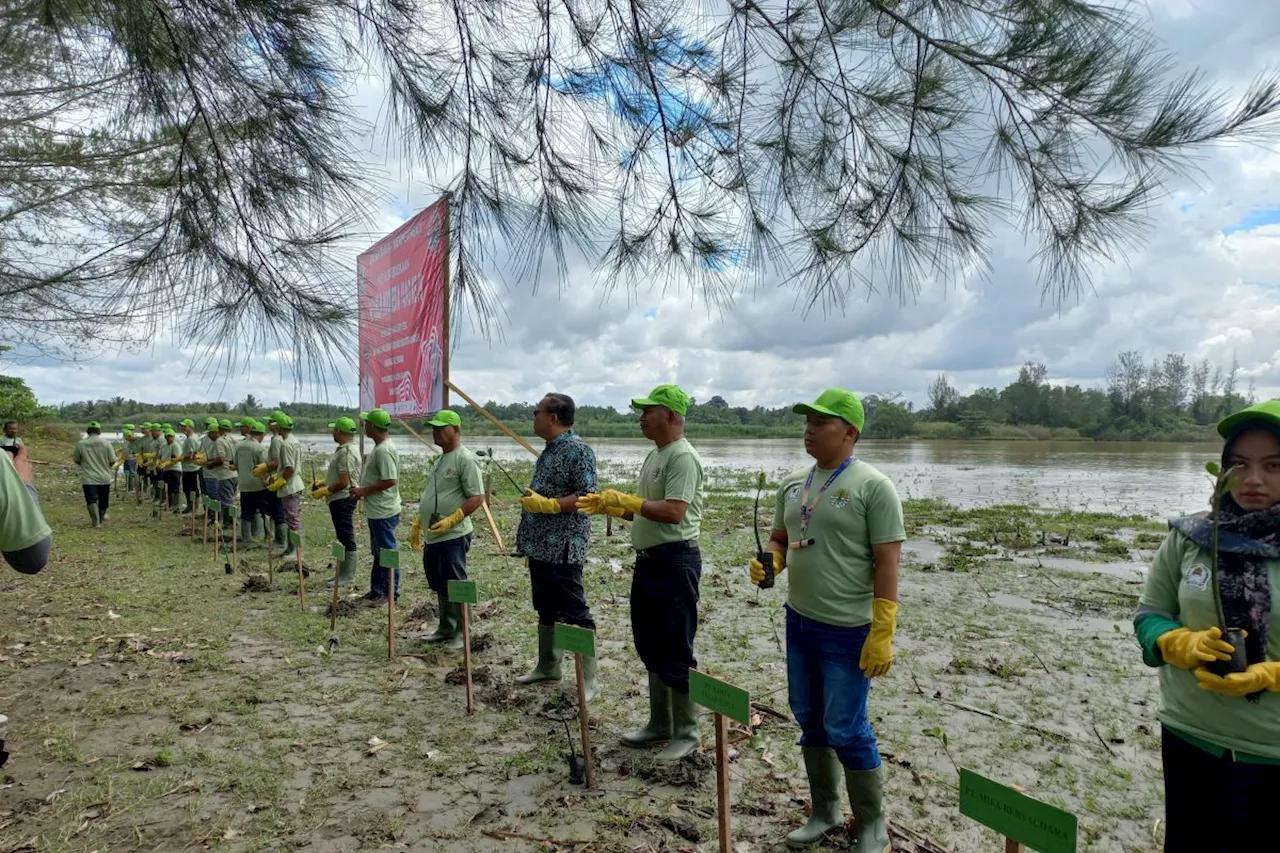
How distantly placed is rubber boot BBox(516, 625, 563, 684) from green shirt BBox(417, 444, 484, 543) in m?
1.11

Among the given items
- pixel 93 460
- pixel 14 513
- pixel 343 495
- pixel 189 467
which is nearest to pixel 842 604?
pixel 14 513

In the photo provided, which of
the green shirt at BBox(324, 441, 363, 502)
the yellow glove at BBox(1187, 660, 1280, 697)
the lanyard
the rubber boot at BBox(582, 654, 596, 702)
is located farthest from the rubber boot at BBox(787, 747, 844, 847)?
the green shirt at BBox(324, 441, 363, 502)

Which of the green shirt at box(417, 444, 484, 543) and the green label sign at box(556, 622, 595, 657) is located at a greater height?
the green shirt at box(417, 444, 484, 543)

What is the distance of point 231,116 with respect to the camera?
2598 mm

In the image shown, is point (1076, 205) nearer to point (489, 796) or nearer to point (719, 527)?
point (489, 796)

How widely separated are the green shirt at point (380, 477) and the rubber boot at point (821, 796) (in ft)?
14.1

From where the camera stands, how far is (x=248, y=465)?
29.7ft

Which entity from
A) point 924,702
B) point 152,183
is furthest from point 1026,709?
point 152,183

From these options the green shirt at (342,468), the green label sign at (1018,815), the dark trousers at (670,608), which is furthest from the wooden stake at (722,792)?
the green shirt at (342,468)

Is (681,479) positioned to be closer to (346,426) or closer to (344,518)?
(344,518)

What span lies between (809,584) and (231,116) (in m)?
2.79

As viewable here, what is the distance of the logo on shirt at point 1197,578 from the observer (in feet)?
5.88

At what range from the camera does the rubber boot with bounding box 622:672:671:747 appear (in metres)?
3.46

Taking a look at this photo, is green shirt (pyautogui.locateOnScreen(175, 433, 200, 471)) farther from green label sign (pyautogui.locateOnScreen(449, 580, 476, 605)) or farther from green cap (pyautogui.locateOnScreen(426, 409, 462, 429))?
green label sign (pyautogui.locateOnScreen(449, 580, 476, 605))
